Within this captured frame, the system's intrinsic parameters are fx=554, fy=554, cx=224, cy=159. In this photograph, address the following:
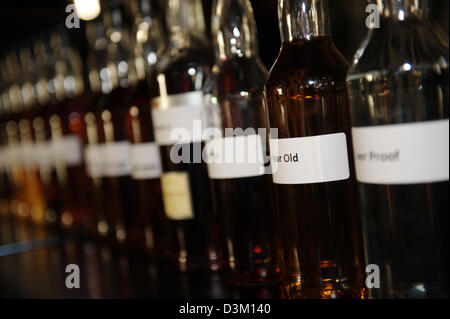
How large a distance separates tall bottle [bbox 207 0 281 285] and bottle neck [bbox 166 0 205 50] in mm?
131

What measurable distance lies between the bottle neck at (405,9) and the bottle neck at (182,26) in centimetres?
37

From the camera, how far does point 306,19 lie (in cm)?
56

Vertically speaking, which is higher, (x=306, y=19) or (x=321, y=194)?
(x=306, y=19)

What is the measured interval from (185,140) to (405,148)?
1.23 feet

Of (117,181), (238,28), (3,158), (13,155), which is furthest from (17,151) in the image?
(238,28)

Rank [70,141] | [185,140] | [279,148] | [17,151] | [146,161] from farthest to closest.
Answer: [17,151], [70,141], [146,161], [185,140], [279,148]

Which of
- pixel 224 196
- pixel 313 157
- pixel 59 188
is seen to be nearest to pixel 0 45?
pixel 59 188

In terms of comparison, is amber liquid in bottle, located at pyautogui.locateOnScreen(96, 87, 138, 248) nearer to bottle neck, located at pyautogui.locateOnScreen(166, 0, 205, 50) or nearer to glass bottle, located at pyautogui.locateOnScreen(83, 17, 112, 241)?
glass bottle, located at pyautogui.locateOnScreen(83, 17, 112, 241)

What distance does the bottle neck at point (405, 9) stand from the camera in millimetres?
483

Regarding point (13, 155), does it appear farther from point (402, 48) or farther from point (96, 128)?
point (402, 48)

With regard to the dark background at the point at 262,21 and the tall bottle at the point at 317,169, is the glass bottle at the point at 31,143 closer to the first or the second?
the dark background at the point at 262,21

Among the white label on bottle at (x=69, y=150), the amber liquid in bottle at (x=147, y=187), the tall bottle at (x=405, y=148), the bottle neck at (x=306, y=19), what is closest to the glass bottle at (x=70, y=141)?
the white label on bottle at (x=69, y=150)

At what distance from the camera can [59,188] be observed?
1334 mm
